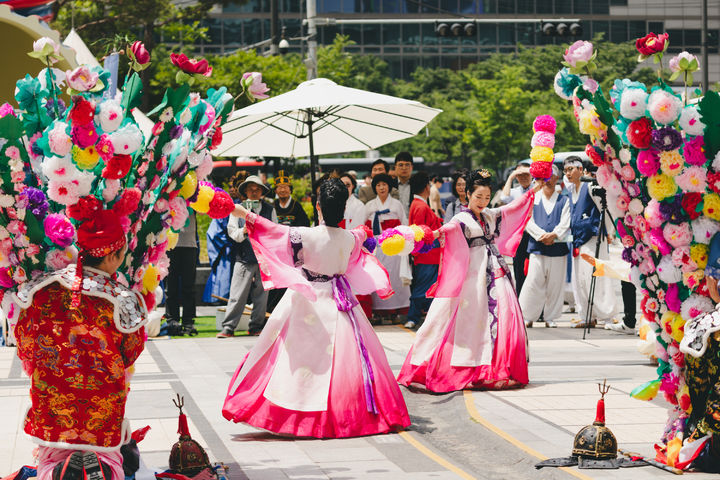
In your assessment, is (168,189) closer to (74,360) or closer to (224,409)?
(74,360)

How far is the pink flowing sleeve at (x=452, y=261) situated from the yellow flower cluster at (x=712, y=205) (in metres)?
3.43

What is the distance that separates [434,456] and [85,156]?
11.2ft

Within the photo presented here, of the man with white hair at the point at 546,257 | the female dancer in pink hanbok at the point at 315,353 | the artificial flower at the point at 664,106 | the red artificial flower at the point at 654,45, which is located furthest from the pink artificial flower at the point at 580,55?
the man with white hair at the point at 546,257

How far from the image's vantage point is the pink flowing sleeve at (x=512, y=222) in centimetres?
997

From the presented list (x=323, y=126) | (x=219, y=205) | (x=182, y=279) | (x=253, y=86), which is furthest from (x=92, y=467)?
(x=323, y=126)

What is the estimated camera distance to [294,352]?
8.05 meters

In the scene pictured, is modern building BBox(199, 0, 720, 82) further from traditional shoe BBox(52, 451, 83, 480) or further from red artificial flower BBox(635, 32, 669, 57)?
traditional shoe BBox(52, 451, 83, 480)

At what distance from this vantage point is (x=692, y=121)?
635 cm

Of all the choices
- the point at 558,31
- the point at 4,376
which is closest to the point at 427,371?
the point at 4,376

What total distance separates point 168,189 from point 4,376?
5.42m

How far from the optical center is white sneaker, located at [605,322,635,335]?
1390 cm

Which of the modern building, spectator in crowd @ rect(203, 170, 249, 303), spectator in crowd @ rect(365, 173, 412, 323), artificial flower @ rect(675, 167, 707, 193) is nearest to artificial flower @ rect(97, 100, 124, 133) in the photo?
artificial flower @ rect(675, 167, 707, 193)

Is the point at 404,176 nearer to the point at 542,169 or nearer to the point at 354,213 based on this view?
the point at 354,213

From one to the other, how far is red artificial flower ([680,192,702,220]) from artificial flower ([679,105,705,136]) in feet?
1.24
